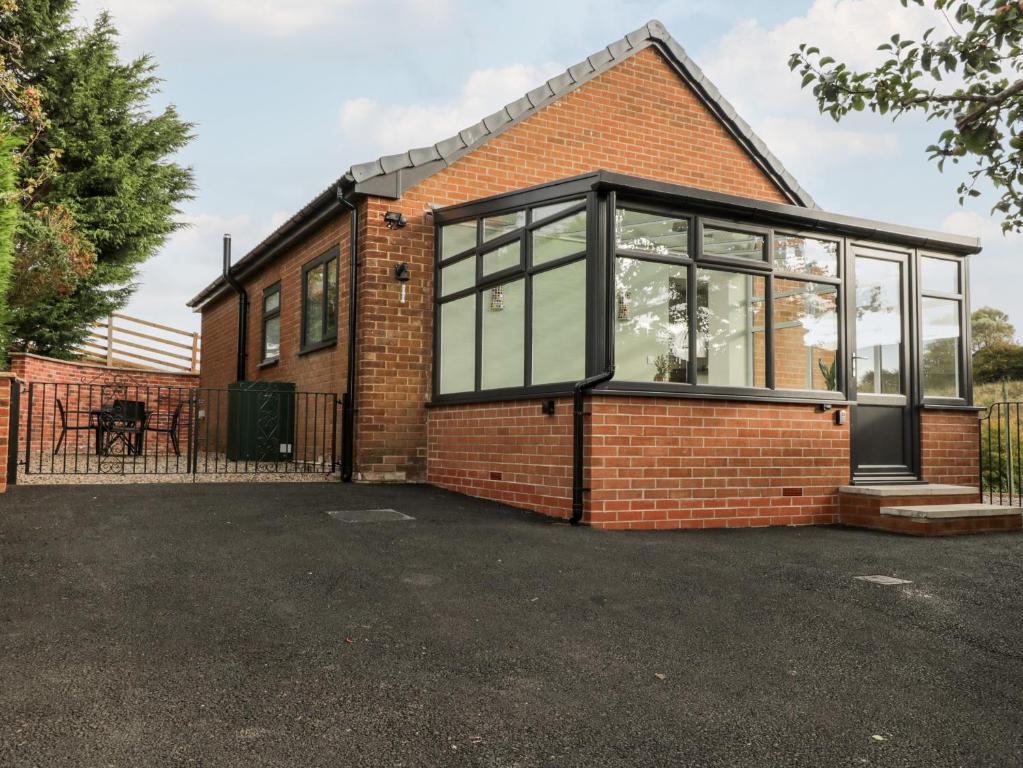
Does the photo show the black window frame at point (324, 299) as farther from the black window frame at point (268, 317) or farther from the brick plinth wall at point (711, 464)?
the brick plinth wall at point (711, 464)

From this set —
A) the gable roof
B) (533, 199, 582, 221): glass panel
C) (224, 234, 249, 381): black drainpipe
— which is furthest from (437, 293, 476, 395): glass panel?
(224, 234, 249, 381): black drainpipe

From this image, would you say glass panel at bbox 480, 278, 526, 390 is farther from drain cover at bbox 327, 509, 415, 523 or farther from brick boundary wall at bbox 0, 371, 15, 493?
brick boundary wall at bbox 0, 371, 15, 493

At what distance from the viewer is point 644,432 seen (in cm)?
680

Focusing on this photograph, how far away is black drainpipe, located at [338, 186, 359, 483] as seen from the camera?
29.3 feet

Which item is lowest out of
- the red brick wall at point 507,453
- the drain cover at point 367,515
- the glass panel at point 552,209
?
the drain cover at point 367,515

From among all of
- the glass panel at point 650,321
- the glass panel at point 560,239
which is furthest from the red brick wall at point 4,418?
the glass panel at point 650,321

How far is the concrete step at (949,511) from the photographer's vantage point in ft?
22.3

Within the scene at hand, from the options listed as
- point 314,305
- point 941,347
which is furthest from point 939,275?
point 314,305

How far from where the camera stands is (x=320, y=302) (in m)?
10.9

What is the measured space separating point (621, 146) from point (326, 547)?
7177 millimetres

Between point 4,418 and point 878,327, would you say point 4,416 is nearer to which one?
point 4,418

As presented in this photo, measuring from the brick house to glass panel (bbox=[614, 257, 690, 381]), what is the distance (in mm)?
21

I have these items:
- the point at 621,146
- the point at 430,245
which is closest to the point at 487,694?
the point at 430,245

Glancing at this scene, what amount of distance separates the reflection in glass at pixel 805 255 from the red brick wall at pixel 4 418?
7432 mm
